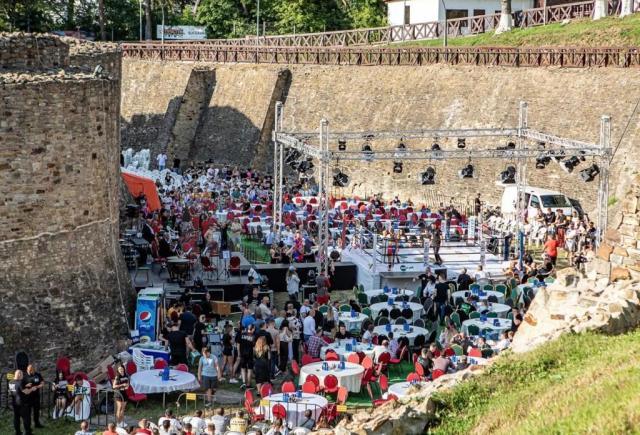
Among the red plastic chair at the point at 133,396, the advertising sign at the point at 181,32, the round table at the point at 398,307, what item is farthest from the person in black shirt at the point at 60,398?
the advertising sign at the point at 181,32

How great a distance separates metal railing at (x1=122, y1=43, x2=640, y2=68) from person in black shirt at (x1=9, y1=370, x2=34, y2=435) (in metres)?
23.4

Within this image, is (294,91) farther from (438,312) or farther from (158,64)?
(438,312)

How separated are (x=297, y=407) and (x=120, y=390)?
305 cm

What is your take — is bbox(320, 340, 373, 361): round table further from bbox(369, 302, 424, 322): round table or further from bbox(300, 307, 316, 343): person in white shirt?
bbox(369, 302, 424, 322): round table

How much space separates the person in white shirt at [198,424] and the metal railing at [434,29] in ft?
111

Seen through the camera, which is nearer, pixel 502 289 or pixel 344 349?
pixel 344 349

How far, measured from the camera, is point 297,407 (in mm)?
18203

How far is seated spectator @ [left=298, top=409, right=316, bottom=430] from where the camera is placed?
17938 mm

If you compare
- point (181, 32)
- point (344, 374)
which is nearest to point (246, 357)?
point (344, 374)

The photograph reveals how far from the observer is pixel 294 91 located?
49969 millimetres

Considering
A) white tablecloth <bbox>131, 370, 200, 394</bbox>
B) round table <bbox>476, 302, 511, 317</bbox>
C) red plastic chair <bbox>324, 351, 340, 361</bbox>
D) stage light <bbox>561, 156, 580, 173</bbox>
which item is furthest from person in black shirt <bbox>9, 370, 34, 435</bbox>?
stage light <bbox>561, 156, 580, 173</bbox>

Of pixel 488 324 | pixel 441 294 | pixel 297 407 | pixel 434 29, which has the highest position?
pixel 434 29

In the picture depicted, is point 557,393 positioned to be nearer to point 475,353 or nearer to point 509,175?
point 475,353

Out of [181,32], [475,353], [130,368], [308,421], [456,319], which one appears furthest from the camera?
[181,32]
